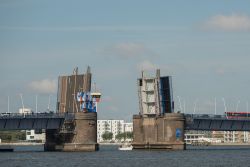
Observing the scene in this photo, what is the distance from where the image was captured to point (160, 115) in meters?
189

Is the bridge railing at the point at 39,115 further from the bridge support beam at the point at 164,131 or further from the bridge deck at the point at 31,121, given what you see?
the bridge support beam at the point at 164,131

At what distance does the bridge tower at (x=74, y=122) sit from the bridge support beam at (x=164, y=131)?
50.2 feet

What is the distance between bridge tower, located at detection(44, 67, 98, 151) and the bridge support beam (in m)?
15.3

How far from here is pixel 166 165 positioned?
4840 inches

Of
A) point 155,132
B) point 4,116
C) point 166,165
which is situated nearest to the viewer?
point 166,165

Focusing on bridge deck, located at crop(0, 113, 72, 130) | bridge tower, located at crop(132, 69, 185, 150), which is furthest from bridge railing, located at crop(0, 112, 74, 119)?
bridge tower, located at crop(132, 69, 185, 150)

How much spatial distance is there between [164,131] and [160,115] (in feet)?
12.3

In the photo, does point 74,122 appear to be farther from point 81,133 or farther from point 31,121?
point 31,121

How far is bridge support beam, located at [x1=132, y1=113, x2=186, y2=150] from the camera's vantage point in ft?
620

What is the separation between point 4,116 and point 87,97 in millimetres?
19835

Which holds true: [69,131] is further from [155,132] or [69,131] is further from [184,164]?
[184,164]

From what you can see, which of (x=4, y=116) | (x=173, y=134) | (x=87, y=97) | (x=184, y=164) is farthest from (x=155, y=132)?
(x=184, y=164)

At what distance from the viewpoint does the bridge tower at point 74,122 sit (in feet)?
593

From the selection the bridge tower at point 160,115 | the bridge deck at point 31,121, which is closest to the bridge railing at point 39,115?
the bridge deck at point 31,121
